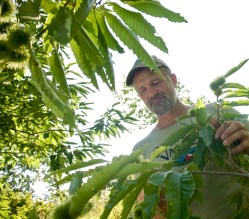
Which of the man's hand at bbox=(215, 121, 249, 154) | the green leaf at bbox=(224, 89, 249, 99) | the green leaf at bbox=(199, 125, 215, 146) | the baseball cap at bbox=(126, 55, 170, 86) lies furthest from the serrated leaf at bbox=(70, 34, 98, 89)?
the baseball cap at bbox=(126, 55, 170, 86)

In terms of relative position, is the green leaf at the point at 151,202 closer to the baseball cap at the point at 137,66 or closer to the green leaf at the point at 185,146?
the green leaf at the point at 185,146

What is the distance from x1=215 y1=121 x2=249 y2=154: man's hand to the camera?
4.56ft

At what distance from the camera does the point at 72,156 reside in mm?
3381

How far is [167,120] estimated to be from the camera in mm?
3025

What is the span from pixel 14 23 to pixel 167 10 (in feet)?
1.53

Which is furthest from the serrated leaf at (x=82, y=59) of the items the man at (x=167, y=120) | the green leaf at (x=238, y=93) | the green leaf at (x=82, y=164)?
the man at (x=167, y=120)

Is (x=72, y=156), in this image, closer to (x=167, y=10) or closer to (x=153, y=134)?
(x=153, y=134)

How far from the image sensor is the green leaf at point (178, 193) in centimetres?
71

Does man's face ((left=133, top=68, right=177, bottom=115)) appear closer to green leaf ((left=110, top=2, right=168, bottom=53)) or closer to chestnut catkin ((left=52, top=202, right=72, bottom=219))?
green leaf ((left=110, top=2, right=168, bottom=53))

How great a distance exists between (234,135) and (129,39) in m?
0.68

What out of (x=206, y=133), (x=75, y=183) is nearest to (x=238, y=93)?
(x=206, y=133)

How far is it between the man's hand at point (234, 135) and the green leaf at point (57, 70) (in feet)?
2.46

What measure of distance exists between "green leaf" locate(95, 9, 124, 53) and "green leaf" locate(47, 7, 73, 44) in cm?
25

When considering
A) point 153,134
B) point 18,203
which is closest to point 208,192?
point 153,134
